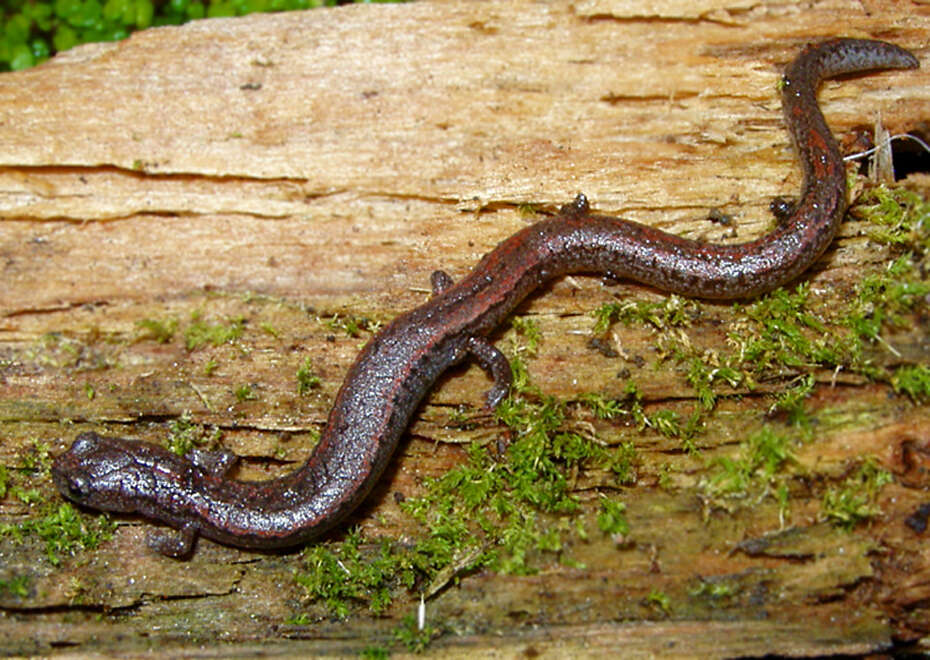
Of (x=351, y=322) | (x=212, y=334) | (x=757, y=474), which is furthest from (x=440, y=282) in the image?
(x=757, y=474)

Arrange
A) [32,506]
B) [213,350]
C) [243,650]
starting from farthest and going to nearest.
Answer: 1. [213,350]
2. [32,506]
3. [243,650]

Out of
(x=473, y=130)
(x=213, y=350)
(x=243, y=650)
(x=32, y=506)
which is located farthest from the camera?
(x=473, y=130)

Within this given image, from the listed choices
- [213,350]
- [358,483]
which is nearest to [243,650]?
[358,483]

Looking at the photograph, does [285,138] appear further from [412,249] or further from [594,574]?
[594,574]

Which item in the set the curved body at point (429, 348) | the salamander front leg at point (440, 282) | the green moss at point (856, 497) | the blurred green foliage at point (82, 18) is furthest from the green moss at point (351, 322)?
the green moss at point (856, 497)

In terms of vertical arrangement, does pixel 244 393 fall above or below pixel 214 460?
above

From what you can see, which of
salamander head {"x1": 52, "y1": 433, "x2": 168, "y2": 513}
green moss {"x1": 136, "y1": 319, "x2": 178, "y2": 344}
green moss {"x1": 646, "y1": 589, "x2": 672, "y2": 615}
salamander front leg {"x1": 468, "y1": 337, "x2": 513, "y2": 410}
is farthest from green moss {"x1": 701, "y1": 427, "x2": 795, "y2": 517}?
green moss {"x1": 136, "y1": 319, "x2": 178, "y2": 344}

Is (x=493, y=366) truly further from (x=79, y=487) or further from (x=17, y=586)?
(x=17, y=586)

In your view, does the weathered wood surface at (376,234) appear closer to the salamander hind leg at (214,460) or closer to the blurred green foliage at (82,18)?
the salamander hind leg at (214,460)
